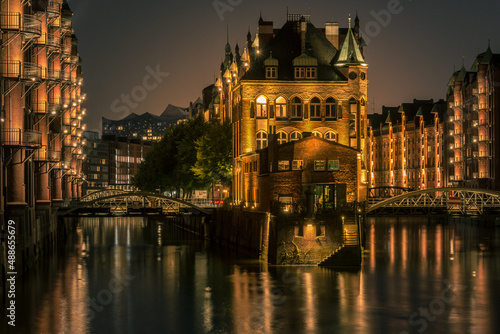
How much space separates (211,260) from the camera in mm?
72562

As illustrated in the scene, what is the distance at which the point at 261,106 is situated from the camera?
84.4 m

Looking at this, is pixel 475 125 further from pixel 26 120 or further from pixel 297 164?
pixel 26 120

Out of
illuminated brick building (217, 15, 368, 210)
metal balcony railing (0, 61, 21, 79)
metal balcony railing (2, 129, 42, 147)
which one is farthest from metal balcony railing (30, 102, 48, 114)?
illuminated brick building (217, 15, 368, 210)

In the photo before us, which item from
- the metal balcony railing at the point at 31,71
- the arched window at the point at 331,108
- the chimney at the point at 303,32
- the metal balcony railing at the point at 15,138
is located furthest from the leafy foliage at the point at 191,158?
the metal balcony railing at the point at 15,138

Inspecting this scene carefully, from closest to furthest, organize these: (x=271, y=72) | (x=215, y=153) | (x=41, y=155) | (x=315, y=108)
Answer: (x=41, y=155) < (x=271, y=72) < (x=315, y=108) < (x=215, y=153)

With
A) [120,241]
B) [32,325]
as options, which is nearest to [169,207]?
[120,241]

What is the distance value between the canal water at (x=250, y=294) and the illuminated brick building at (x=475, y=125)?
4580cm

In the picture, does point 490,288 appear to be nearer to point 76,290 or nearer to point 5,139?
point 76,290

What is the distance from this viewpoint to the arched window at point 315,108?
8488 cm

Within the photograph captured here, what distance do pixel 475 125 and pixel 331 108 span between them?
2122 inches

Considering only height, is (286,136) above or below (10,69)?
below

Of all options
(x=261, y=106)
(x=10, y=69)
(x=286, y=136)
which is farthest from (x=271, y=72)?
(x=10, y=69)

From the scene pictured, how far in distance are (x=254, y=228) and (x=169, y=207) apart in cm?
2164

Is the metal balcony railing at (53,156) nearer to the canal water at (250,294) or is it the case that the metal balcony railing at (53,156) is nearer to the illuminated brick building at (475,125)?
the canal water at (250,294)
